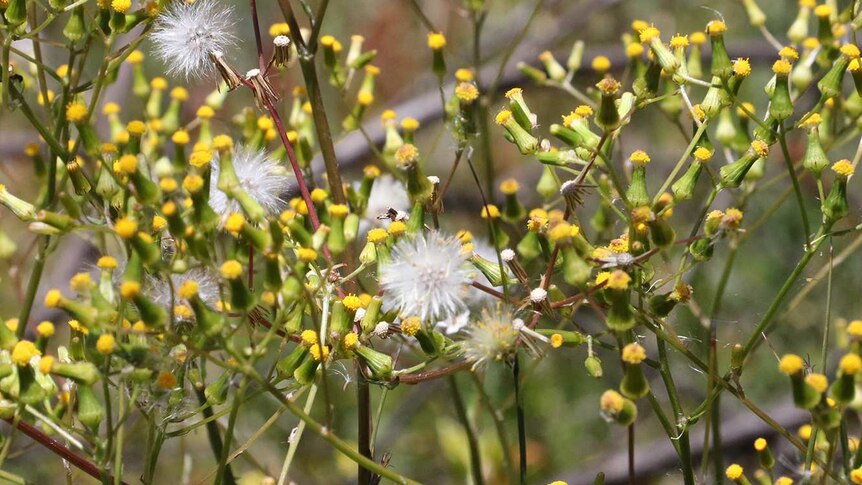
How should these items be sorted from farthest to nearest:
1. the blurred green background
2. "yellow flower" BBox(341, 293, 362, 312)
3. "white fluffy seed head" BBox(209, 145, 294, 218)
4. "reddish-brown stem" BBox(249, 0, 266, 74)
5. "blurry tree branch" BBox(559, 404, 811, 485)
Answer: the blurred green background < "blurry tree branch" BBox(559, 404, 811, 485) < "white fluffy seed head" BBox(209, 145, 294, 218) < "reddish-brown stem" BBox(249, 0, 266, 74) < "yellow flower" BBox(341, 293, 362, 312)

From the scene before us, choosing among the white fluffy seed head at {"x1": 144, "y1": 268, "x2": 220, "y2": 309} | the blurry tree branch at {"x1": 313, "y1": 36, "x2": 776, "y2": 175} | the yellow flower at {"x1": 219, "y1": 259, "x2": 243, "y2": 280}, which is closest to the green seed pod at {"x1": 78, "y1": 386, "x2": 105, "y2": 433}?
the white fluffy seed head at {"x1": 144, "y1": 268, "x2": 220, "y2": 309}

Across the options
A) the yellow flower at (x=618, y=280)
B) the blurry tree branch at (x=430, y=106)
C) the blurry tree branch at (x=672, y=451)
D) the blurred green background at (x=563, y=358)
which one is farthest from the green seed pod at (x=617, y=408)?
the blurry tree branch at (x=430, y=106)

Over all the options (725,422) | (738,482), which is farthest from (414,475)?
(738,482)

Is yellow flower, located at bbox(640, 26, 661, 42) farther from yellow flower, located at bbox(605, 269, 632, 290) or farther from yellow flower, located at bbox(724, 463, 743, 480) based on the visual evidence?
yellow flower, located at bbox(724, 463, 743, 480)

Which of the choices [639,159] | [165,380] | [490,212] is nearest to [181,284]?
[165,380]

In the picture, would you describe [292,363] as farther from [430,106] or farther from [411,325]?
[430,106]

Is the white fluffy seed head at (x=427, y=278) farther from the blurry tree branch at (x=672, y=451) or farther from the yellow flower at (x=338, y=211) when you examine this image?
the blurry tree branch at (x=672, y=451)

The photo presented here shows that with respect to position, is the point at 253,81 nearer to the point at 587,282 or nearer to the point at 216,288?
the point at 216,288
